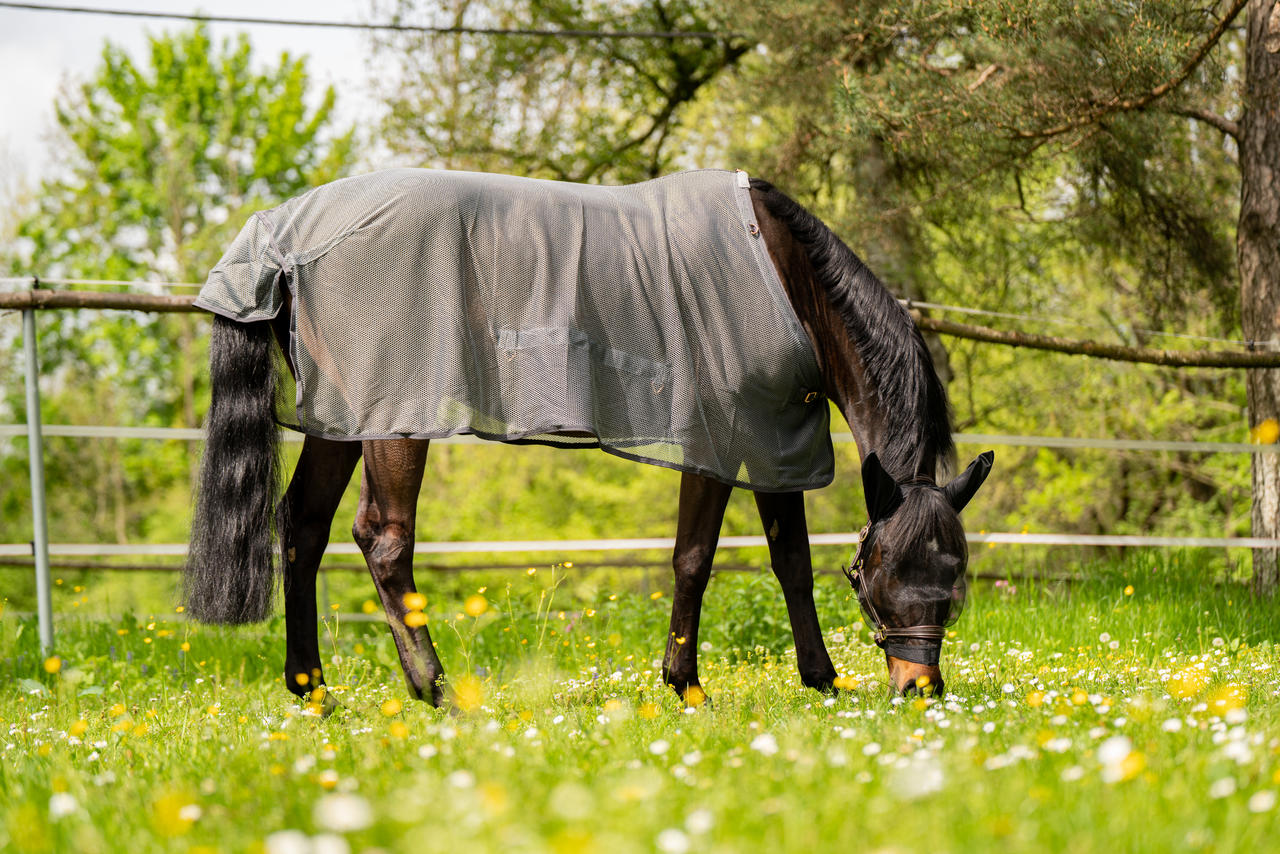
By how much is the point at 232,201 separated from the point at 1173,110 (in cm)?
1838

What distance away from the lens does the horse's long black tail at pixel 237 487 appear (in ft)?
10.4

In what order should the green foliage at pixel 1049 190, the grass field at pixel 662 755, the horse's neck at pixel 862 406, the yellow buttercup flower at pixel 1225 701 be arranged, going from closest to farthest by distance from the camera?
the grass field at pixel 662 755 → the yellow buttercup flower at pixel 1225 701 → the horse's neck at pixel 862 406 → the green foliage at pixel 1049 190

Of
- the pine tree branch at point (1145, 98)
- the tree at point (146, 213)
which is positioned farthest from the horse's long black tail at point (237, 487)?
the tree at point (146, 213)

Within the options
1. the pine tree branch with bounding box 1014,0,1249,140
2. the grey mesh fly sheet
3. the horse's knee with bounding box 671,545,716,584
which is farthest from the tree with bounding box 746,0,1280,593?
the horse's knee with bounding box 671,545,716,584

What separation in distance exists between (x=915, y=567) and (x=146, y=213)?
2134cm

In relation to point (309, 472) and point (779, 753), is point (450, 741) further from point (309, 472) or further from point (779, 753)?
point (309, 472)

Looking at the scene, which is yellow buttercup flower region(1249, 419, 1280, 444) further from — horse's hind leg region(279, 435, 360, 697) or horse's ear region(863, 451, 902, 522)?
horse's hind leg region(279, 435, 360, 697)

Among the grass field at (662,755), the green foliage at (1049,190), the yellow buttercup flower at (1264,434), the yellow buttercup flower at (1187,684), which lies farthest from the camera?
the green foliage at (1049,190)

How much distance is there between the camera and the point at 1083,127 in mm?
5227

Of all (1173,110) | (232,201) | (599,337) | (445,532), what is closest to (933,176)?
(1173,110)

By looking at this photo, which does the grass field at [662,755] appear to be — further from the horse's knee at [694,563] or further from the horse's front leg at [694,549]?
the horse's knee at [694,563]

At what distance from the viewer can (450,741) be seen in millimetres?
2199

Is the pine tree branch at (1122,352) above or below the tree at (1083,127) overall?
below

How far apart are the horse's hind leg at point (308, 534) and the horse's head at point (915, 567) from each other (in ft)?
5.91
